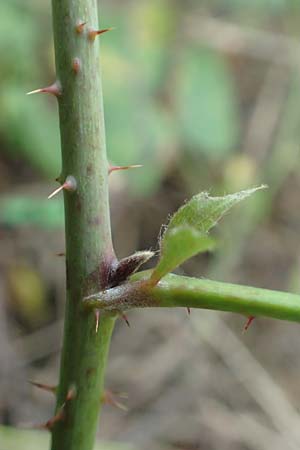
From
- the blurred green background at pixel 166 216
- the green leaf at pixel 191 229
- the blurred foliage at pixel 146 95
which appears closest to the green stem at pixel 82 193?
the green leaf at pixel 191 229

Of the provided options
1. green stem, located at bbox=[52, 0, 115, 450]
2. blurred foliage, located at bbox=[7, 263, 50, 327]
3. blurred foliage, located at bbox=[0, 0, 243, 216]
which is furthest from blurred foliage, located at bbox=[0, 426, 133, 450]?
green stem, located at bbox=[52, 0, 115, 450]

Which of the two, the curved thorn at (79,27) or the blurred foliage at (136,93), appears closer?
the curved thorn at (79,27)

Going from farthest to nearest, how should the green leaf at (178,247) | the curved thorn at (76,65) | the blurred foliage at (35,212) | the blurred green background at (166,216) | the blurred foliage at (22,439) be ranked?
1. the blurred green background at (166,216)
2. the blurred foliage at (22,439)
3. the blurred foliage at (35,212)
4. the curved thorn at (76,65)
5. the green leaf at (178,247)

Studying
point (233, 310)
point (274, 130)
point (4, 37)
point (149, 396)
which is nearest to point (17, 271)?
point (149, 396)

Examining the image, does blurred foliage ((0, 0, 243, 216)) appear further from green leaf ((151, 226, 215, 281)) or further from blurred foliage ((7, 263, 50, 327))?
green leaf ((151, 226, 215, 281))

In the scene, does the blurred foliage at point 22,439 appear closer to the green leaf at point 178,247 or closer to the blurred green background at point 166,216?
the blurred green background at point 166,216

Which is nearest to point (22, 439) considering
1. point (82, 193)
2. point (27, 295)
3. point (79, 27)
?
point (27, 295)
